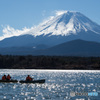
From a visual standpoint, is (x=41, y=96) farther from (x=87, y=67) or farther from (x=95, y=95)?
(x=87, y=67)

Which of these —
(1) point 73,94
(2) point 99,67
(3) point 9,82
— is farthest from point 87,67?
(1) point 73,94

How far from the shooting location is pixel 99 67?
516ft

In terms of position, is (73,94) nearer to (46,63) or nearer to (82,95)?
(82,95)

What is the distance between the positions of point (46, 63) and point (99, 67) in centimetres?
2594

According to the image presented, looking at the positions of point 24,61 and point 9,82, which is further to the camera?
point 24,61

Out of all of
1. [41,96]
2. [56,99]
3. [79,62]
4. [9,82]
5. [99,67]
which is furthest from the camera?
[79,62]

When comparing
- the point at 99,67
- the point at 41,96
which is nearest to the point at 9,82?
the point at 41,96

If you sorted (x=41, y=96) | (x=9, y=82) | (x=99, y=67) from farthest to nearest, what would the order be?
(x=99, y=67), (x=9, y=82), (x=41, y=96)

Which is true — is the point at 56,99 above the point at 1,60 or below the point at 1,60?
below

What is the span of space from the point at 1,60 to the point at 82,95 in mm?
120317

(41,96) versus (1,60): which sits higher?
(1,60)

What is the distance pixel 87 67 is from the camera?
161 m

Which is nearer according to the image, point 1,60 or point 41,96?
point 41,96

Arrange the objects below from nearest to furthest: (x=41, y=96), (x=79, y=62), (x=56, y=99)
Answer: (x=56, y=99) → (x=41, y=96) → (x=79, y=62)
